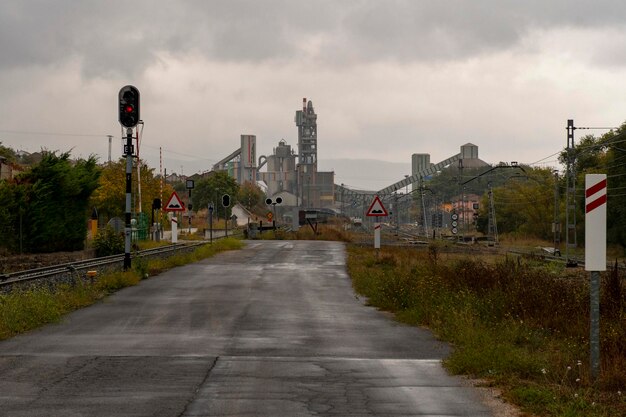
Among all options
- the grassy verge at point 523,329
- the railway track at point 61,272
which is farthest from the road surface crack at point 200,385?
the railway track at point 61,272

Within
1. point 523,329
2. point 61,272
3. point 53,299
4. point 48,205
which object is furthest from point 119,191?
point 523,329

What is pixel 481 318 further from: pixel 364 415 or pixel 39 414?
pixel 39 414

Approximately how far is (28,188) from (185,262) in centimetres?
838

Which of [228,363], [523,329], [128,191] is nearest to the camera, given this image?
[228,363]

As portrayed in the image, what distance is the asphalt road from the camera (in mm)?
8094

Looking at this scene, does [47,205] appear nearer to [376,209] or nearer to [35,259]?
[35,259]

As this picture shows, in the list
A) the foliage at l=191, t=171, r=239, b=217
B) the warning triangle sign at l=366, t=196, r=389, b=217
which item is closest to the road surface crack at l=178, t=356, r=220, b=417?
the warning triangle sign at l=366, t=196, r=389, b=217

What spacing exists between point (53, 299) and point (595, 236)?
1211cm

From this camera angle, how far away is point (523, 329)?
13062mm

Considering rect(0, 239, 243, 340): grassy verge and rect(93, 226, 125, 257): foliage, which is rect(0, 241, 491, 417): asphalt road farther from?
rect(93, 226, 125, 257): foliage

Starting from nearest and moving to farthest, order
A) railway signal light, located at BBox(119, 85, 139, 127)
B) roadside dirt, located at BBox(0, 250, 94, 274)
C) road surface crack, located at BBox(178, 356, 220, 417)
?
road surface crack, located at BBox(178, 356, 220, 417)
railway signal light, located at BBox(119, 85, 139, 127)
roadside dirt, located at BBox(0, 250, 94, 274)

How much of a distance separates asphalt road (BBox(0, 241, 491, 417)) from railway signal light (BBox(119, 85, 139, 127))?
7.59 meters

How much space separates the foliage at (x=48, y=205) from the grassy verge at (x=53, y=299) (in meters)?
9.91

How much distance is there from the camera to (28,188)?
35.1 m
